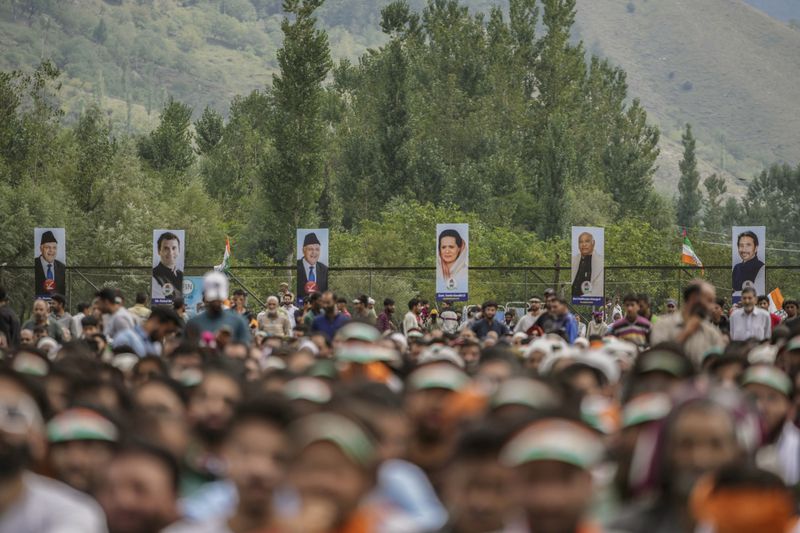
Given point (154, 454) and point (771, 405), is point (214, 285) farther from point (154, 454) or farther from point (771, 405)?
point (154, 454)

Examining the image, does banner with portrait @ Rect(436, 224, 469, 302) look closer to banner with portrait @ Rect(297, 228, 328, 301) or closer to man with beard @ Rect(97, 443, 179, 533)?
banner with portrait @ Rect(297, 228, 328, 301)

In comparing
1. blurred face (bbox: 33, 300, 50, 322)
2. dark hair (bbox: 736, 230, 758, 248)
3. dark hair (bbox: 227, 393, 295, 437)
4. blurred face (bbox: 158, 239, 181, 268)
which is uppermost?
dark hair (bbox: 736, 230, 758, 248)

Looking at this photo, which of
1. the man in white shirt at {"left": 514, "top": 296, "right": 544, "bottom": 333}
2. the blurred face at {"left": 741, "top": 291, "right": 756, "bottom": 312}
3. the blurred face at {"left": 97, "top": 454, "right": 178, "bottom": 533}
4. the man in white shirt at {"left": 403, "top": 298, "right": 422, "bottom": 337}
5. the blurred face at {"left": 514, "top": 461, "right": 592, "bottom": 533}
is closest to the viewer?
the blurred face at {"left": 514, "top": 461, "right": 592, "bottom": 533}

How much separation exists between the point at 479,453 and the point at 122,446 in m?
1.38

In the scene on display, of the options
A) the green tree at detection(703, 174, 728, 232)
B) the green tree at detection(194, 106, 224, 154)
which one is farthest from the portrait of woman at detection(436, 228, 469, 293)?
the green tree at detection(703, 174, 728, 232)

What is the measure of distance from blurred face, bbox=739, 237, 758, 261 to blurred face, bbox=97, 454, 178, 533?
72.8 ft

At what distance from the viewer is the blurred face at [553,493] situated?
15.3ft

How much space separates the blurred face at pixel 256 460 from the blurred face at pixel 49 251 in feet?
79.0

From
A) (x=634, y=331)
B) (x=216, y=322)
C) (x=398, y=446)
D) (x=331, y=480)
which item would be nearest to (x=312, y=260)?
(x=634, y=331)

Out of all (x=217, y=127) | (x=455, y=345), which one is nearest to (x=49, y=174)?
(x=217, y=127)

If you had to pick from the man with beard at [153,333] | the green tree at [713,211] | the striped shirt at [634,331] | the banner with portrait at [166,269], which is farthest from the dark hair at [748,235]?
the green tree at [713,211]

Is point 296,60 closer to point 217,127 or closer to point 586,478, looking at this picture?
point 217,127

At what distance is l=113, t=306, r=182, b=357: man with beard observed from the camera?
14.9 meters

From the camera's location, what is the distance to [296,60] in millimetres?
60812
